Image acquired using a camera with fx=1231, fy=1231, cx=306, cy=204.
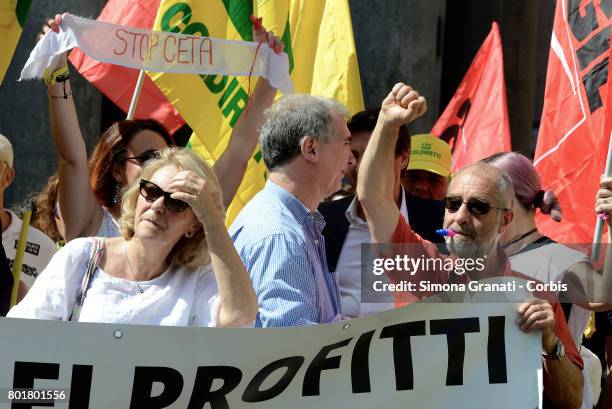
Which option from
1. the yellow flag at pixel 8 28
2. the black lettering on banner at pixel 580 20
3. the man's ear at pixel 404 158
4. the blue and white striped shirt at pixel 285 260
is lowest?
the blue and white striped shirt at pixel 285 260

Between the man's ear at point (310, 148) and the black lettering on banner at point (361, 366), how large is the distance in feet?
2.11

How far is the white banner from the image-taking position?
5152mm

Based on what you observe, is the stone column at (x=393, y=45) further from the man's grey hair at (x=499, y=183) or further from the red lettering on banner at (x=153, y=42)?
the man's grey hair at (x=499, y=183)

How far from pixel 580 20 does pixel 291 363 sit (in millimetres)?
3005

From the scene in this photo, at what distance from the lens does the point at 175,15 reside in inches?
221

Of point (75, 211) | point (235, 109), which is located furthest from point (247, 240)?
point (235, 109)

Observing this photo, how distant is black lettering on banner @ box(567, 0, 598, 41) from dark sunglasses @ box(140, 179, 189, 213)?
9.49 feet

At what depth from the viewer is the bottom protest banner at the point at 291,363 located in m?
3.28

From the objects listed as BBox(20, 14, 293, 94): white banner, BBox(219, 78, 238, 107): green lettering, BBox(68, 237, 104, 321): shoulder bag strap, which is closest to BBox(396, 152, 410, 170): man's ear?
BBox(20, 14, 293, 94): white banner

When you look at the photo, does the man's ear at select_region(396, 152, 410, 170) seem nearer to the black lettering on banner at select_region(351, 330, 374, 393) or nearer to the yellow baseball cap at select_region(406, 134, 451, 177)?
the yellow baseball cap at select_region(406, 134, 451, 177)

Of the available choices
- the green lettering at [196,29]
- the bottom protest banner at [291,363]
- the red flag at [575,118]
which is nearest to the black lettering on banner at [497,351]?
the bottom protest banner at [291,363]

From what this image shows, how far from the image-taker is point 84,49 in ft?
16.4

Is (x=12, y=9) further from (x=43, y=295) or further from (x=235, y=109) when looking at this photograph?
(x=43, y=295)

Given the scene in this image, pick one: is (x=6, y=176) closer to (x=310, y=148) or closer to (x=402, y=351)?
(x=310, y=148)
